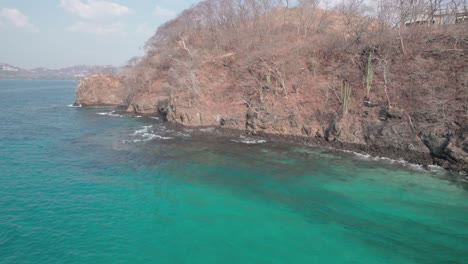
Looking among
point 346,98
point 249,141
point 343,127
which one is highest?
point 346,98

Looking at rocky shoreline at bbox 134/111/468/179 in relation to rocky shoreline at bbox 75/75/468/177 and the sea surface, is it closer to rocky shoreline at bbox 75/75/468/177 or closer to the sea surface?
rocky shoreline at bbox 75/75/468/177

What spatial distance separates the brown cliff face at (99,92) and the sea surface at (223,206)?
33291mm

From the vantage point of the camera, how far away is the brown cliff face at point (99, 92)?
204ft

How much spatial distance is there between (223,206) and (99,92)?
53831 mm

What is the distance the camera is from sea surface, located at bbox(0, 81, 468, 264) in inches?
561

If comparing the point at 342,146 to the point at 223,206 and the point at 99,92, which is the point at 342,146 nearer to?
the point at 223,206

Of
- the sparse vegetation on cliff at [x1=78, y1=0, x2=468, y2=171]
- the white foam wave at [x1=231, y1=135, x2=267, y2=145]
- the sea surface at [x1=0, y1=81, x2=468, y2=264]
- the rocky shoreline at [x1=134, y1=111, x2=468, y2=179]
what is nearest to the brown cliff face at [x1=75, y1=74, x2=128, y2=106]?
the sparse vegetation on cliff at [x1=78, y1=0, x2=468, y2=171]

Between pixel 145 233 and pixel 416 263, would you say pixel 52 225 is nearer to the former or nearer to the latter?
pixel 145 233

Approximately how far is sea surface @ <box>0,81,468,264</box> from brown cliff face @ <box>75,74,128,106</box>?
109 feet

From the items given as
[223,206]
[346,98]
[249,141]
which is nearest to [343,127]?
[346,98]

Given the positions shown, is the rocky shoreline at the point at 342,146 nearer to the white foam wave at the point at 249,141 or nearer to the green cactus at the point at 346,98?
the white foam wave at the point at 249,141

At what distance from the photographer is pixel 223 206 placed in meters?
18.5

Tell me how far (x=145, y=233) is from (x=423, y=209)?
16118mm

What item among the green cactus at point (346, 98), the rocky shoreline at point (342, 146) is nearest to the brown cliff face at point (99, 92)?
the rocky shoreline at point (342, 146)
